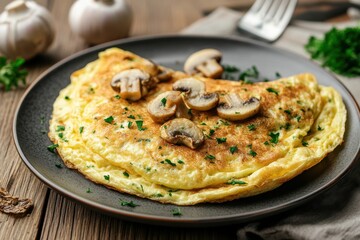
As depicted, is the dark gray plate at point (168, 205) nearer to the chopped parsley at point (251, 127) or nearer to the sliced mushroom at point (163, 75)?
the chopped parsley at point (251, 127)

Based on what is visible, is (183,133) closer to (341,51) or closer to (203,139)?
(203,139)

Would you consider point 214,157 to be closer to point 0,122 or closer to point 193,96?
point 193,96

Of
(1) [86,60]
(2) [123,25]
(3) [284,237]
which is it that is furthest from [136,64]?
(3) [284,237]

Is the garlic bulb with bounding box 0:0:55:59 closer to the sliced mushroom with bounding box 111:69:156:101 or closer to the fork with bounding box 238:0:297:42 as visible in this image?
the sliced mushroom with bounding box 111:69:156:101

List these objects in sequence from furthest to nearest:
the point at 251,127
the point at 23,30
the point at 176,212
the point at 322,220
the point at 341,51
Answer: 1. the point at 23,30
2. the point at 341,51
3. the point at 251,127
4. the point at 322,220
5. the point at 176,212

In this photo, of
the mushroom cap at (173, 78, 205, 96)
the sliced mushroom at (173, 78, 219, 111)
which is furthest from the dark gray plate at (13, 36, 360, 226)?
the mushroom cap at (173, 78, 205, 96)

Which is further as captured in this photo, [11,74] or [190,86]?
[11,74]

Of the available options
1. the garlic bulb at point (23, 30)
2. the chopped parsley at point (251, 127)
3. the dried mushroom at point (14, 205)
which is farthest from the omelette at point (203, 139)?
the garlic bulb at point (23, 30)

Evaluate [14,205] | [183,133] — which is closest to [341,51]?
[183,133]
